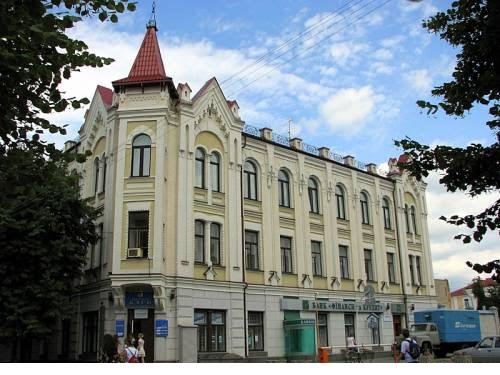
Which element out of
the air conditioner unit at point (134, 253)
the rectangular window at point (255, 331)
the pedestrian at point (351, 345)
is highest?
the air conditioner unit at point (134, 253)

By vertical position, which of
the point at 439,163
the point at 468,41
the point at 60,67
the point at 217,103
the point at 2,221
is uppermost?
the point at 217,103

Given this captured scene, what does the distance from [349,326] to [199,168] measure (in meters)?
13.3

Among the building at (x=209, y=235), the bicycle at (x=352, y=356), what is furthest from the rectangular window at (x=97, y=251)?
the bicycle at (x=352, y=356)

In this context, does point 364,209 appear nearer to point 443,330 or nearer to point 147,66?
point 443,330

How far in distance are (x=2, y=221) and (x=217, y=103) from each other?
1922 cm

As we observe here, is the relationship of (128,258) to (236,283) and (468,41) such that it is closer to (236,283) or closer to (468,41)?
(236,283)

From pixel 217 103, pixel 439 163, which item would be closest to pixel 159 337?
pixel 217 103

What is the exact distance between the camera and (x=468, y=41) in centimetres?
1082

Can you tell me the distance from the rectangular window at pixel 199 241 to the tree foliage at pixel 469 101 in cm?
1680

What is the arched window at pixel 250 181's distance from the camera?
2969cm

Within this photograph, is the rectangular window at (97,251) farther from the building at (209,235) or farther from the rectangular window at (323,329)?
the rectangular window at (323,329)

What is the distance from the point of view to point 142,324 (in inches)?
955

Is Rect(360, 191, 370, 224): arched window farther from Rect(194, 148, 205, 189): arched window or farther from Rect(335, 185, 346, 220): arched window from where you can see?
Rect(194, 148, 205, 189): arched window

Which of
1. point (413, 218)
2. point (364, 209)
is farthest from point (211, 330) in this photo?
point (413, 218)
